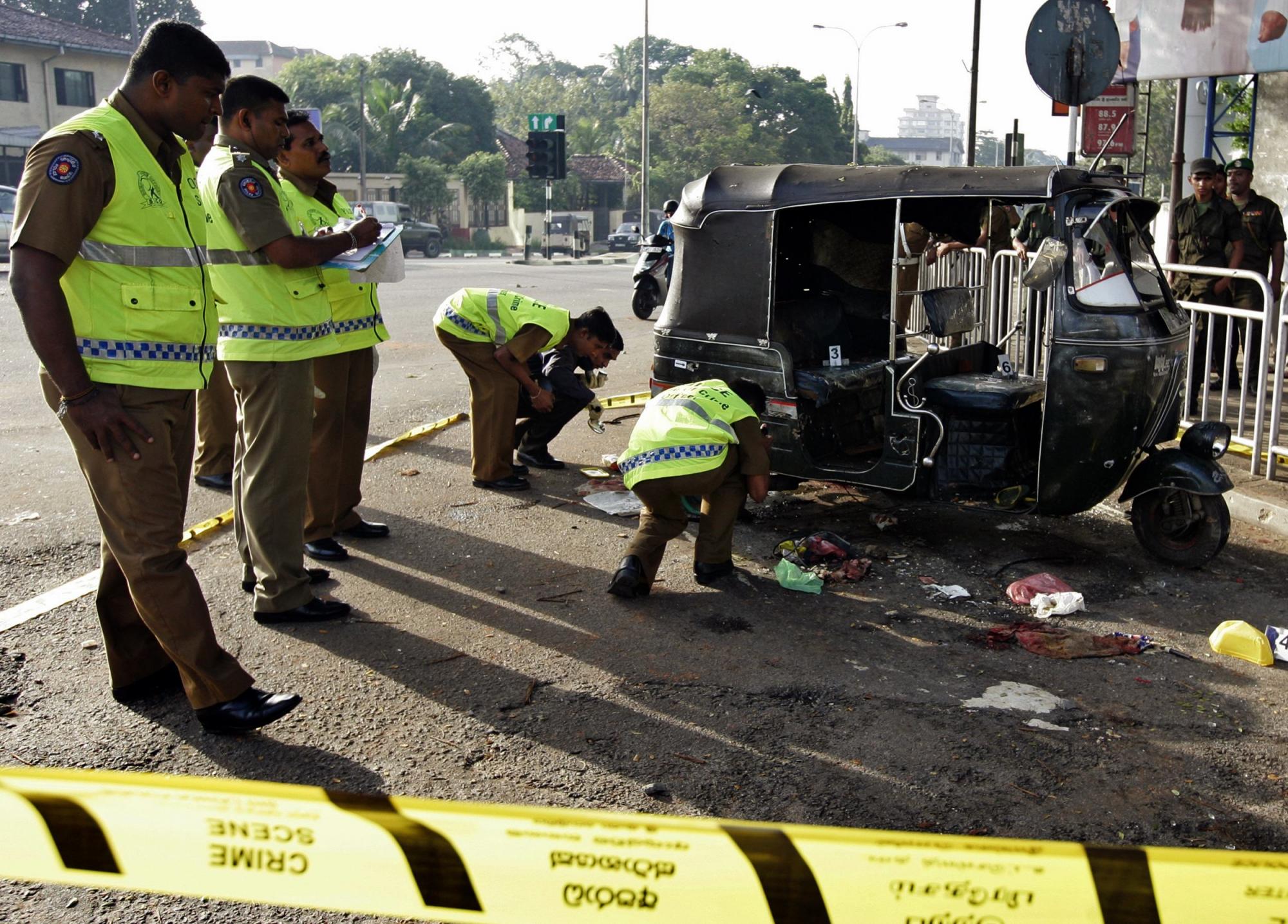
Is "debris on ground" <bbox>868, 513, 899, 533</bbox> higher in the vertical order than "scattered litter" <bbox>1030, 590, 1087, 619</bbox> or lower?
higher

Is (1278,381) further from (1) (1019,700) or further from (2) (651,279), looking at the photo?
(2) (651,279)

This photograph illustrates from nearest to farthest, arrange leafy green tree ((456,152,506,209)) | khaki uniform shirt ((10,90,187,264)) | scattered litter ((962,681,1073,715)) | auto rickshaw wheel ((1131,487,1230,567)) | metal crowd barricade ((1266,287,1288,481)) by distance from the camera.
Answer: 1. khaki uniform shirt ((10,90,187,264))
2. scattered litter ((962,681,1073,715))
3. auto rickshaw wheel ((1131,487,1230,567))
4. metal crowd barricade ((1266,287,1288,481))
5. leafy green tree ((456,152,506,209))

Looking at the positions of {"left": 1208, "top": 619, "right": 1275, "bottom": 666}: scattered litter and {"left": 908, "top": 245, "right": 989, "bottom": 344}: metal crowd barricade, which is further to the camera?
{"left": 908, "top": 245, "right": 989, "bottom": 344}: metal crowd barricade

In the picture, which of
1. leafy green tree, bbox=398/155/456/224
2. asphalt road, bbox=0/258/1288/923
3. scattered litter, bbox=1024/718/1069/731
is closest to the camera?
asphalt road, bbox=0/258/1288/923

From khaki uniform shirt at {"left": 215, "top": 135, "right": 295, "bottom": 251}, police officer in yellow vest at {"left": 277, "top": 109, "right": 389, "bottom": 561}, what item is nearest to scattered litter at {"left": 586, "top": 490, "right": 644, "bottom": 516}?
police officer in yellow vest at {"left": 277, "top": 109, "right": 389, "bottom": 561}

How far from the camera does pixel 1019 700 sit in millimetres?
4418

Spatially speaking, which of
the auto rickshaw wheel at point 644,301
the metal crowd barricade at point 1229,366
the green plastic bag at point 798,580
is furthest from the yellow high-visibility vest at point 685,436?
the auto rickshaw wheel at point 644,301

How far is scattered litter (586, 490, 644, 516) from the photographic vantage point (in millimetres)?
6941

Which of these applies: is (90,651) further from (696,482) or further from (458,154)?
(458,154)

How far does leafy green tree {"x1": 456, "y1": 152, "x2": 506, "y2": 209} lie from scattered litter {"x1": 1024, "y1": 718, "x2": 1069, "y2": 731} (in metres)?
54.3

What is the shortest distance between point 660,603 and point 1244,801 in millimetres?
2530

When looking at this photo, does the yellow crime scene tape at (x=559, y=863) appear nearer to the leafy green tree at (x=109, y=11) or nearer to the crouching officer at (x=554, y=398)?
the crouching officer at (x=554, y=398)

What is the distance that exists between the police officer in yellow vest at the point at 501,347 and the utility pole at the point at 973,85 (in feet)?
36.4

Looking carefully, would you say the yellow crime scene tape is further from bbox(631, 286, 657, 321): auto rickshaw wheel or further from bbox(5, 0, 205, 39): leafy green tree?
bbox(5, 0, 205, 39): leafy green tree
